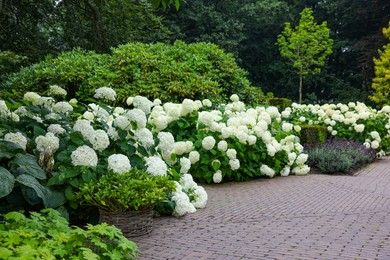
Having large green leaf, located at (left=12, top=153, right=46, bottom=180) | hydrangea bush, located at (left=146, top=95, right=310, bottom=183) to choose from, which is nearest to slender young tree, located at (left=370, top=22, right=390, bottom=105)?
hydrangea bush, located at (left=146, top=95, right=310, bottom=183)

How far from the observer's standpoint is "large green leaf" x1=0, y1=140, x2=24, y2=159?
3938mm

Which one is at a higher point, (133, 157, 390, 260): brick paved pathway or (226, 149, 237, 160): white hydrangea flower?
(226, 149, 237, 160): white hydrangea flower

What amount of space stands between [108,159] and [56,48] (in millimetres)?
13910

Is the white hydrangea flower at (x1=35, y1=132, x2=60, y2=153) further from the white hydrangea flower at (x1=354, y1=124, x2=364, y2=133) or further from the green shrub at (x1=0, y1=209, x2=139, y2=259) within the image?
the white hydrangea flower at (x1=354, y1=124, x2=364, y2=133)

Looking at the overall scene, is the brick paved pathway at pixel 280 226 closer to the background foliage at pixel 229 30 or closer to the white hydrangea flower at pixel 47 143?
the white hydrangea flower at pixel 47 143

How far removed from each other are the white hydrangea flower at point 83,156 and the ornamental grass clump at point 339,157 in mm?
6437

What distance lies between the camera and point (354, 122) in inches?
482

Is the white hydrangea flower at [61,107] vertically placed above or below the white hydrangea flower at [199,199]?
above

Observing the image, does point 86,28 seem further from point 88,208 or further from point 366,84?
point 366,84

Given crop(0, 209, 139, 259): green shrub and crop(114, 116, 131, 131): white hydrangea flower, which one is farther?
crop(114, 116, 131, 131): white hydrangea flower

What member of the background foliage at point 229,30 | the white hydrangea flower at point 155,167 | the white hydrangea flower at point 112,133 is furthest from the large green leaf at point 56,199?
the background foliage at point 229,30

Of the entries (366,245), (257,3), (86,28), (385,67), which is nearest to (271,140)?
(366,245)

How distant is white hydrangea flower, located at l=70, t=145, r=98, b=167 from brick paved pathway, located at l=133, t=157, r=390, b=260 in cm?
90

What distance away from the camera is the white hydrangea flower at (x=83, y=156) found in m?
4.26
